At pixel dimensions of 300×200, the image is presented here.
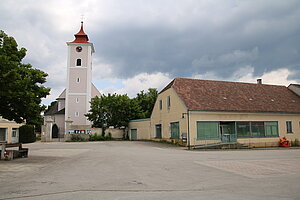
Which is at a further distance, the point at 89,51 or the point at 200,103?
the point at 89,51

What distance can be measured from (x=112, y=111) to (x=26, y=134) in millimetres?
13380

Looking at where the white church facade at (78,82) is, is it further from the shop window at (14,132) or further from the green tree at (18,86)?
the green tree at (18,86)

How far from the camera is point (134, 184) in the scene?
314 inches

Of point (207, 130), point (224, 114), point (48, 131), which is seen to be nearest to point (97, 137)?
point (48, 131)

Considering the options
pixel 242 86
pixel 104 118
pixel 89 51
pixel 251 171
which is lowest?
pixel 251 171

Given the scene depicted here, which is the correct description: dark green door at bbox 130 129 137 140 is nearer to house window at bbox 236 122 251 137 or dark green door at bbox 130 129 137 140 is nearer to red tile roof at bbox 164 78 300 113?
red tile roof at bbox 164 78 300 113

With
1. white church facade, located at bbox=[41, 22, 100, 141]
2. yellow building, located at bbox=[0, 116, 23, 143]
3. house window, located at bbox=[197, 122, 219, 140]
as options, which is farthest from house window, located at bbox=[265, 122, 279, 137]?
yellow building, located at bbox=[0, 116, 23, 143]

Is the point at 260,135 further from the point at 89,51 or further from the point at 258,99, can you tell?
the point at 89,51

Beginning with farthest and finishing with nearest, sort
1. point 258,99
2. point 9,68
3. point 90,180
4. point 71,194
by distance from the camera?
point 258,99 < point 9,68 < point 90,180 < point 71,194

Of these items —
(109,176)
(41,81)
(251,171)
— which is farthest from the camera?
(41,81)

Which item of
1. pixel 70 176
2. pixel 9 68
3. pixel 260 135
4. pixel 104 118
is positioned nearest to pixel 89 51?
pixel 104 118

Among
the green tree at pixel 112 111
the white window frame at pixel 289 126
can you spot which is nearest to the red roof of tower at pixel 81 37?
the green tree at pixel 112 111

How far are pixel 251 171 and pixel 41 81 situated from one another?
445 inches

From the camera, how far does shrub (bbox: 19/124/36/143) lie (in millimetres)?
39625
